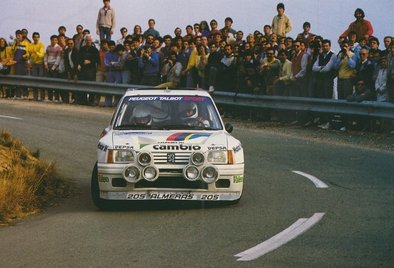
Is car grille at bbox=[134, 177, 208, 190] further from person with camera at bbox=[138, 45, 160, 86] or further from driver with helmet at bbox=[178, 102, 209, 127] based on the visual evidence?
person with camera at bbox=[138, 45, 160, 86]

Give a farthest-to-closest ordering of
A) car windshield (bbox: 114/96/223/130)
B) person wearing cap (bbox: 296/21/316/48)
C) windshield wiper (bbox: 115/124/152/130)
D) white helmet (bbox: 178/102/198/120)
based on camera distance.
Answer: person wearing cap (bbox: 296/21/316/48)
white helmet (bbox: 178/102/198/120)
car windshield (bbox: 114/96/223/130)
windshield wiper (bbox: 115/124/152/130)

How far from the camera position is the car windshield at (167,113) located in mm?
12562

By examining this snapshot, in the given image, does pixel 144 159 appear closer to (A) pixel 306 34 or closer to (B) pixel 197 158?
(B) pixel 197 158

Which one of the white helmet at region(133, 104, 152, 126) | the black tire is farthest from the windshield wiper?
the black tire

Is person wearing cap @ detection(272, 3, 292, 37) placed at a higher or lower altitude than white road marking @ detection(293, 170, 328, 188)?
higher

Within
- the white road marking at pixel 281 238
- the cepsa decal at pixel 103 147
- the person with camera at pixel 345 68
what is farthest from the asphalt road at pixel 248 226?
the person with camera at pixel 345 68

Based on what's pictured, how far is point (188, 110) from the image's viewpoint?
12.9 m

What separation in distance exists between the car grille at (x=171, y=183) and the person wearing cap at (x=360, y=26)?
11.4 meters

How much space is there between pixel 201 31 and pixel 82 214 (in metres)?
15.4

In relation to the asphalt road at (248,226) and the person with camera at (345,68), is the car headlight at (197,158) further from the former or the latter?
the person with camera at (345,68)

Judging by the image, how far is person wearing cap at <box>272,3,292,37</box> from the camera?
24344 millimetres

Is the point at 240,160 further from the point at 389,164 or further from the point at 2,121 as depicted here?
the point at 2,121

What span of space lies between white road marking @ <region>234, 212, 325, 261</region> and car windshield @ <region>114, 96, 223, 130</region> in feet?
7.58

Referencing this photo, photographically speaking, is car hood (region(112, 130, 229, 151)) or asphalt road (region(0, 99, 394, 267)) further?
car hood (region(112, 130, 229, 151))
